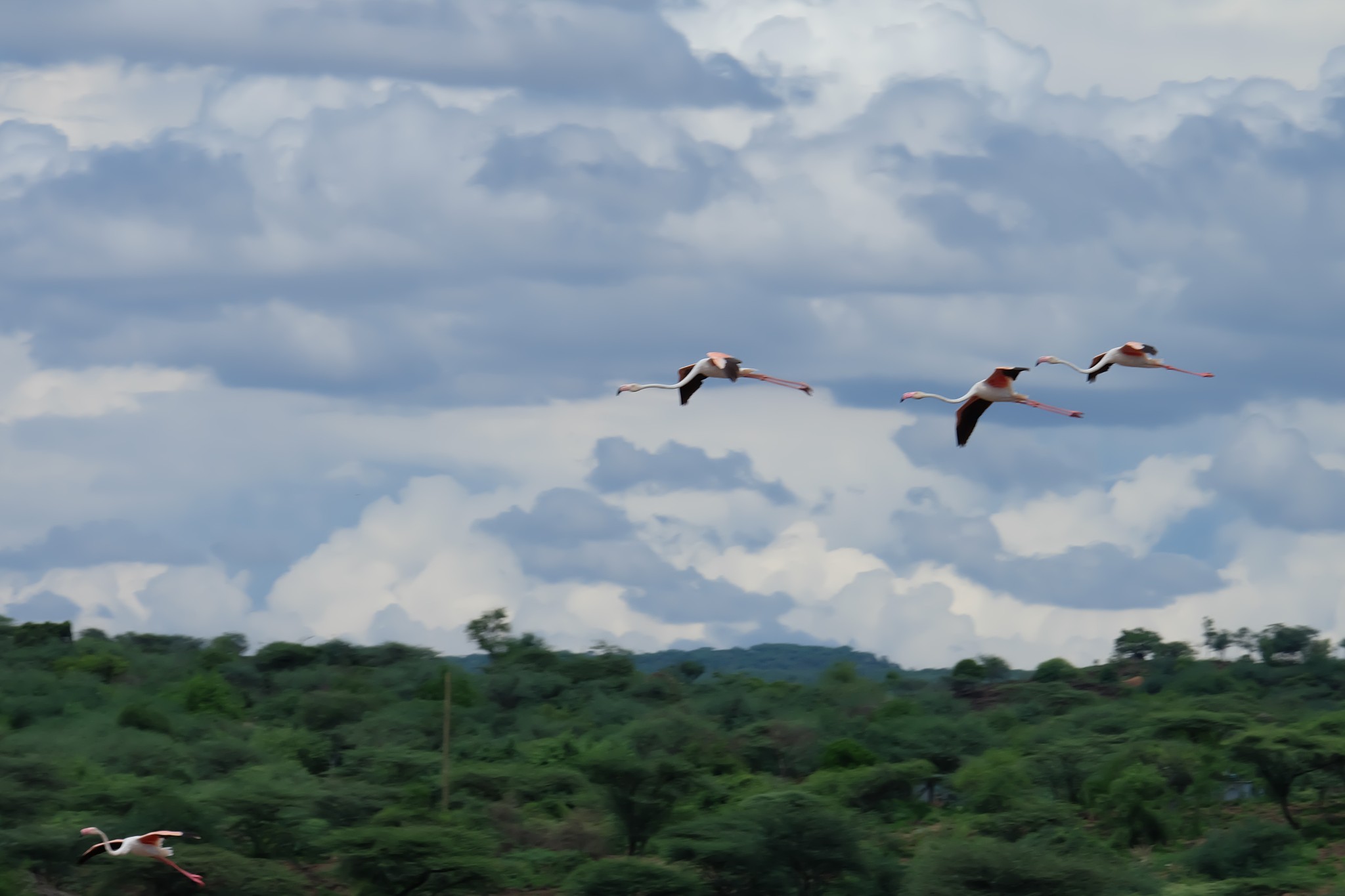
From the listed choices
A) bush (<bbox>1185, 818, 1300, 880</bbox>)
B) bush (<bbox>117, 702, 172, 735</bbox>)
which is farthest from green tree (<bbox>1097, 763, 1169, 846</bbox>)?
bush (<bbox>117, 702, 172, 735</bbox>)

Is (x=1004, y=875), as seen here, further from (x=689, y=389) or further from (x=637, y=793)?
(x=689, y=389)

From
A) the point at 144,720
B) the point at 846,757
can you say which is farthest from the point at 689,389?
the point at 144,720

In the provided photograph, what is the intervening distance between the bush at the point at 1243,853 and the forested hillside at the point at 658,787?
10 cm

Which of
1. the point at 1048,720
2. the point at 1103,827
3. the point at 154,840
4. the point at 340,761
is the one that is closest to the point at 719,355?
the point at 154,840

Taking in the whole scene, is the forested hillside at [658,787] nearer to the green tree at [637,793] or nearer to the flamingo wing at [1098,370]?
the green tree at [637,793]

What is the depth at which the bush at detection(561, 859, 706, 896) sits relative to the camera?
168ft

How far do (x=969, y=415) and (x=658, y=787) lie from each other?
42624mm

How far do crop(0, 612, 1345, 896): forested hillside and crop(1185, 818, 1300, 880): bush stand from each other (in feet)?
0.33

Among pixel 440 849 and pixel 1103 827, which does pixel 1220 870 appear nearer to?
pixel 1103 827

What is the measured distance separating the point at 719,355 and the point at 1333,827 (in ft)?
166

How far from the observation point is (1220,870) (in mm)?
57562

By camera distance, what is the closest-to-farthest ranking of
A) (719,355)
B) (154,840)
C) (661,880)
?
(719,355) → (154,840) → (661,880)

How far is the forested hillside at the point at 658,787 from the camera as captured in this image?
172ft

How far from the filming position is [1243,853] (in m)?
58.1
